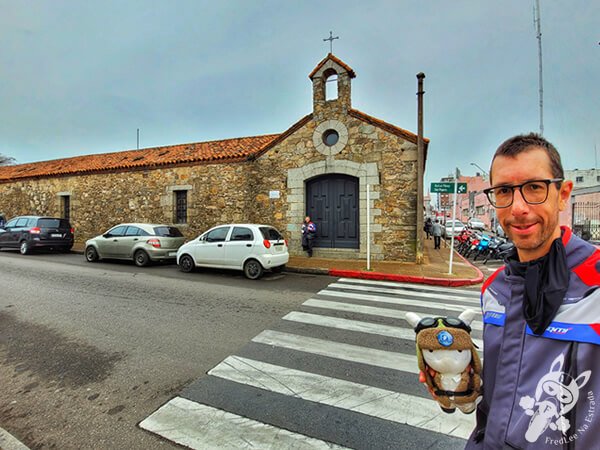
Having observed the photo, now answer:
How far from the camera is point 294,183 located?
1170cm

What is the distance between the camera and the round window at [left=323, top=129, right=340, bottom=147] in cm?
1116

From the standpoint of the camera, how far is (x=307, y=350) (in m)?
3.78

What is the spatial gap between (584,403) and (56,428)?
3408 millimetres

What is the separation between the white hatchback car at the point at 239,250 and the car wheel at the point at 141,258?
168cm

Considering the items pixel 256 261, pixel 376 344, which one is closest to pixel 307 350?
pixel 376 344

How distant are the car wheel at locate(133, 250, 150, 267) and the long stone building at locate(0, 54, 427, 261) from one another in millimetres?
3579

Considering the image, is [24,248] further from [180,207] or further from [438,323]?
[438,323]

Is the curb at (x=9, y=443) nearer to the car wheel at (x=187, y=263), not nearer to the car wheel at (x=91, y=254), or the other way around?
the car wheel at (x=187, y=263)

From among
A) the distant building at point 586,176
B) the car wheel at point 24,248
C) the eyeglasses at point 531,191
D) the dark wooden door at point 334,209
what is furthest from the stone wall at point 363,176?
the distant building at point 586,176

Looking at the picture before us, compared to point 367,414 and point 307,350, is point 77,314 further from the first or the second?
point 367,414

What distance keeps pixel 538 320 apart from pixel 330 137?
429 inches

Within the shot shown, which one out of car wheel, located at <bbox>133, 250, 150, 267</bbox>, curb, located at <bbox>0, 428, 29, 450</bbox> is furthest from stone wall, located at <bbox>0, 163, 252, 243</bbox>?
curb, located at <bbox>0, 428, 29, 450</bbox>

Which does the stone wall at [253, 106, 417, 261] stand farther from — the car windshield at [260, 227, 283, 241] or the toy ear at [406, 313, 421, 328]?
the toy ear at [406, 313, 421, 328]

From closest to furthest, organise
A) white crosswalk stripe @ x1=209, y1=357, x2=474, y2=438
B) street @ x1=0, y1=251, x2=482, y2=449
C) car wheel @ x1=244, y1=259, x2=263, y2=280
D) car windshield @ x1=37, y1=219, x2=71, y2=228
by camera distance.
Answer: street @ x1=0, y1=251, x2=482, y2=449, white crosswalk stripe @ x1=209, y1=357, x2=474, y2=438, car wheel @ x1=244, y1=259, x2=263, y2=280, car windshield @ x1=37, y1=219, x2=71, y2=228
